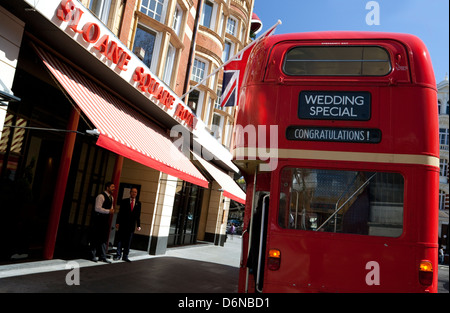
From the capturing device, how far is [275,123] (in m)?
4.95

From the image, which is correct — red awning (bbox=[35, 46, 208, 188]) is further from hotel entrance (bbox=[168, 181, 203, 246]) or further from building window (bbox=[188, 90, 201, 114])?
building window (bbox=[188, 90, 201, 114])

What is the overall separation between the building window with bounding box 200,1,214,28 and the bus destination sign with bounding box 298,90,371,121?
13.3m

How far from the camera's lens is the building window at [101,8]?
27.8 feet

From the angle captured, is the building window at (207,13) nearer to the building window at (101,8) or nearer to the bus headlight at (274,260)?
the building window at (101,8)

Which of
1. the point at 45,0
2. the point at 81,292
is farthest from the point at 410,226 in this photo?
the point at 45,0

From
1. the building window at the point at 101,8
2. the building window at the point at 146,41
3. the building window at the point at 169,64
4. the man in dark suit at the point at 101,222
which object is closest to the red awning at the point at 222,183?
the building window at the point at 169,64

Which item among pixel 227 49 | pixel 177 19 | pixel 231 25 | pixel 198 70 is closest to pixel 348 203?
pixel 177 19

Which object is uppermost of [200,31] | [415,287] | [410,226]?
[200,31]

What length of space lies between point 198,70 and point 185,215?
21.6ft

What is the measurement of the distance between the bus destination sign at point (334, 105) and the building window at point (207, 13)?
13.3 meters
